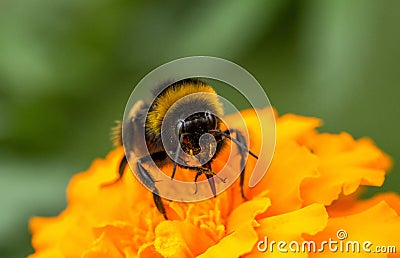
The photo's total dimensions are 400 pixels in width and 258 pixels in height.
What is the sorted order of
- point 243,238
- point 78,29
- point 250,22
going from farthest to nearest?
1. point 78,29
2. point 250,22
3. point 243,238

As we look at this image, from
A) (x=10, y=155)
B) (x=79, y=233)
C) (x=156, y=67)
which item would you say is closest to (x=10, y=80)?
(x=10, y=155)

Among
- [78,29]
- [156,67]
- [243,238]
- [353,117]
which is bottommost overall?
[243,238]

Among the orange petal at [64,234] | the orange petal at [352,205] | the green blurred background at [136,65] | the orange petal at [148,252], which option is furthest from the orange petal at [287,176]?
the green blurred background at [136,65]

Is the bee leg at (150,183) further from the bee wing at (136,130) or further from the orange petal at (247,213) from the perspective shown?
the orange petal at (247,213)

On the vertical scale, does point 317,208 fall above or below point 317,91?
below

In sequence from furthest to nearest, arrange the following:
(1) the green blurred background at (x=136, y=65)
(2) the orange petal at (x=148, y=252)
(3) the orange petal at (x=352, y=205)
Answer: (1) the green blurred background at (x=136, y=65), (3) the orange petal at (x=352, y=205), (2) the orange petal at (x=148, y=252)

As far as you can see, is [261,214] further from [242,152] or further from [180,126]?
[180,126]

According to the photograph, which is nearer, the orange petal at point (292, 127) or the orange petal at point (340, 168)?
the orange petal at point (340, 168)

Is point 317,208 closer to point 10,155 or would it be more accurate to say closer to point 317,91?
point 317,91

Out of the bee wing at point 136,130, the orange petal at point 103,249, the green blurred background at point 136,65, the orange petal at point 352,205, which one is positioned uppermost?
the green blurred background at point 136,65
